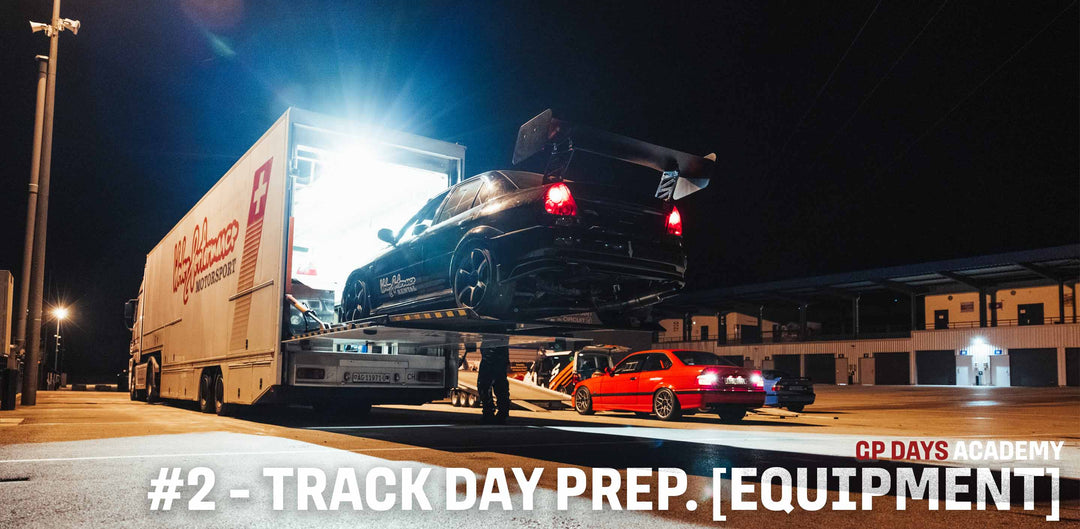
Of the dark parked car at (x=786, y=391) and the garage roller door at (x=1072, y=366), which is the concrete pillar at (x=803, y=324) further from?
the dark parked car at (x=786, y=391)

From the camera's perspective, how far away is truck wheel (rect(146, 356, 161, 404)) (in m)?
16.8

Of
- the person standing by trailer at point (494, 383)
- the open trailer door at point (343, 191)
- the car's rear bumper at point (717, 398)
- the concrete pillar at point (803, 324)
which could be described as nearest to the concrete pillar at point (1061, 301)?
the concrete pillar at point (803, 324)

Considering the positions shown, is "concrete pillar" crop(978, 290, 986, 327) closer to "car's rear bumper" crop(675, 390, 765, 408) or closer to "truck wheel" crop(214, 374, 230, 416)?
"car's rear bumper" crop(675, 390, 765, 408)

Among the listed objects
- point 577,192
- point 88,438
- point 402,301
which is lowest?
point 88,438

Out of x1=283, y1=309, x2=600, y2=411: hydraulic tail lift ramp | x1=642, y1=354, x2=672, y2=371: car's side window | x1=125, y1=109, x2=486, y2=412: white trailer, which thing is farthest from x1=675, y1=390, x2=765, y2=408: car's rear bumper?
x1=125, y1=109, x2=486, y2=412: white trailer

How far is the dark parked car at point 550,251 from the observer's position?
6379 millimetres

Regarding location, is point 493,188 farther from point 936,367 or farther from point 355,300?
point 936,367

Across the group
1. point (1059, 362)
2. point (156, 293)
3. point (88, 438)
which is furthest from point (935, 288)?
point (88, 438)

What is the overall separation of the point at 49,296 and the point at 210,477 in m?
48.7

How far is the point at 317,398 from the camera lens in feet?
32.2

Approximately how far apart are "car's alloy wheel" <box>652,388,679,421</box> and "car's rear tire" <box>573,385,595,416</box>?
2.29 m

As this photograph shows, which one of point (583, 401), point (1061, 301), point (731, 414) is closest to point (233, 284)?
point (583, 401)

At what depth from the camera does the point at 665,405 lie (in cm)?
1330

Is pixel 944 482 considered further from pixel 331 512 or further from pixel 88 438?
pixel 88 438
